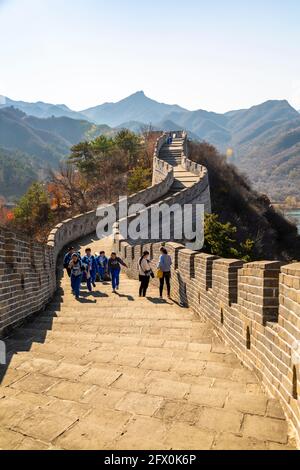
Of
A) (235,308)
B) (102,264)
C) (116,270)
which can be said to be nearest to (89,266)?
(116,270)

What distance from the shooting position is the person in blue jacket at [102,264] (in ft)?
43.3

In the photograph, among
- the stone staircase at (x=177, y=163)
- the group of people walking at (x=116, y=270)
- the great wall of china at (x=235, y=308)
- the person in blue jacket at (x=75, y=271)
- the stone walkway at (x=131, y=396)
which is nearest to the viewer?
the stone walkway at (x=131, y=396)

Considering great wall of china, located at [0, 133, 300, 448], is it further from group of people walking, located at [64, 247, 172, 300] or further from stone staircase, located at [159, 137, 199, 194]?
stone staircase, located at [159, 137, 199, 194]

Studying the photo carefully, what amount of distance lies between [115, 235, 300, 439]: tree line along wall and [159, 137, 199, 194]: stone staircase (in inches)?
957

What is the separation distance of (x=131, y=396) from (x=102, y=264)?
10.1 m

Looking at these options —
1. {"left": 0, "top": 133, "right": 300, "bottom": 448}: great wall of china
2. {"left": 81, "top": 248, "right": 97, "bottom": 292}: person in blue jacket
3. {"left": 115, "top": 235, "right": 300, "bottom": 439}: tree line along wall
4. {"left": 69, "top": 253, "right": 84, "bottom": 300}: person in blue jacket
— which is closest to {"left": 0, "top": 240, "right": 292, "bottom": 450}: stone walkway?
{"left": 0, "top": 133, "right": 300, "bottom": 448}: great wall of china

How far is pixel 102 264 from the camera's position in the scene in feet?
44.1

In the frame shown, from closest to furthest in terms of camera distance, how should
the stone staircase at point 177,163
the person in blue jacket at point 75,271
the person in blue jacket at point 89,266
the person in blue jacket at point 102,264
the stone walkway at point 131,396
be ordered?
1. the stone walkway at point 131,396
2. the person in blue jacket at point 75,271
3. the person in blue jacket at point 89,266
4. the person in blue jacket at point 102,264
5. the stone staircase at point 177,163

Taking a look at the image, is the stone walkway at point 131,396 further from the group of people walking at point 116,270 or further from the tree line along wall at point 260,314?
the group of people walking at point 116,270

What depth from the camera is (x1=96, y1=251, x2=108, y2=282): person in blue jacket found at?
13193mm

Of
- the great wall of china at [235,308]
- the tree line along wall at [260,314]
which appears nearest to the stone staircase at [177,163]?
the great wall of china at [235,308]

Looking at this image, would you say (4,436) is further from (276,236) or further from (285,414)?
(276,236)

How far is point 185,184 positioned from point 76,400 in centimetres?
2930

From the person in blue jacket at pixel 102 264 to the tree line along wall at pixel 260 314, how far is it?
5.95m
